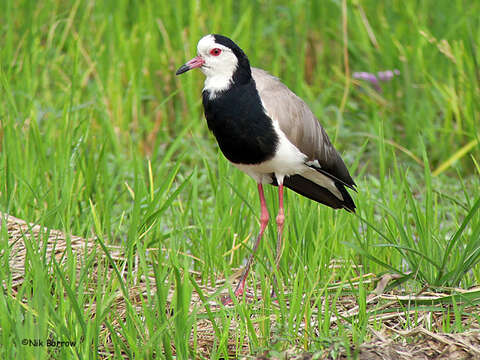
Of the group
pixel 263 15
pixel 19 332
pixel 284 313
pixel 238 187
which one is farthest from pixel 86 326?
pixel 263 15

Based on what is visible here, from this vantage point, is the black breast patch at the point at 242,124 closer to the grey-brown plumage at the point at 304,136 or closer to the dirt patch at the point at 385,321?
the grey-brown plumage at the point at 304,136

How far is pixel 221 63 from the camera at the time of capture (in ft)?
12.4

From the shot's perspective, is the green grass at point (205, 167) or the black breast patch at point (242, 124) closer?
the green grass at point (205, 167)

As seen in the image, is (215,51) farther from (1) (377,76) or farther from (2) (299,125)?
(1) (377,76)

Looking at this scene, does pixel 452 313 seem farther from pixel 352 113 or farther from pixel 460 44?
pixel 352 113

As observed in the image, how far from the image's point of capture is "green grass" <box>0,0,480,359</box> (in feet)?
9.41

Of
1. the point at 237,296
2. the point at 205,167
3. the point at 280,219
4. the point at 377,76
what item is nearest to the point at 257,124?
the point at 280,219

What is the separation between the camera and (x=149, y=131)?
19.5 feet

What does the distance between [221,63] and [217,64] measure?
0.07ft

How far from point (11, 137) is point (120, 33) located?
1.96 meters

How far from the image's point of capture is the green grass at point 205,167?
9.41 feet

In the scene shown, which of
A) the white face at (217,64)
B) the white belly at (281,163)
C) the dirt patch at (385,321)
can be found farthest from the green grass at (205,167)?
the white face at (217,64)

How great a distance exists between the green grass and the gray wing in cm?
23

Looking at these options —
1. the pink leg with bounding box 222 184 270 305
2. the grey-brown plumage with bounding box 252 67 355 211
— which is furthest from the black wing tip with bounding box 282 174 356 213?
the pink leg with bounding box 222 184 270 305
